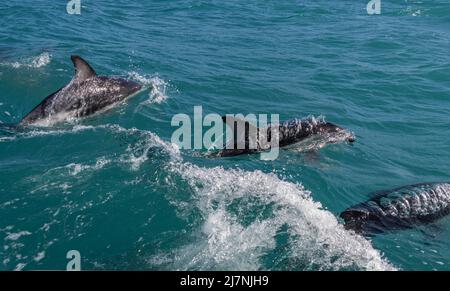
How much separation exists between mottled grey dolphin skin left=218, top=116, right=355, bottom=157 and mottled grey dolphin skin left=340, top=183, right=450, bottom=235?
340 centimetres

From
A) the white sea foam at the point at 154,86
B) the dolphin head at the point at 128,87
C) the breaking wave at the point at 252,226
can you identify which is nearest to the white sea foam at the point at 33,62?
the white sea foam at the point at 154,86

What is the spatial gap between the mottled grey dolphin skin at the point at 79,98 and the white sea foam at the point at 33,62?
4.53 m

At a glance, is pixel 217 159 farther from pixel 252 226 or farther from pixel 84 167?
pixel 252 226

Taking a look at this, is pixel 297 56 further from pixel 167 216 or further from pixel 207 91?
pixel 167 216

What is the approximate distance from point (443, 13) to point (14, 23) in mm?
24364

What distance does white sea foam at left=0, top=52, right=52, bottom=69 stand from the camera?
1980cm

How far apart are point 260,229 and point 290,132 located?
465 centimetres

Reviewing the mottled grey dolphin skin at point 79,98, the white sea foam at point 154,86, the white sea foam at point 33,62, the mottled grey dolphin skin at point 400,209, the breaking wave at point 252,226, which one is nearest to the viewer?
the breaking wave at point 252,226

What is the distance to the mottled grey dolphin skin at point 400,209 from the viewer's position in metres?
10.5

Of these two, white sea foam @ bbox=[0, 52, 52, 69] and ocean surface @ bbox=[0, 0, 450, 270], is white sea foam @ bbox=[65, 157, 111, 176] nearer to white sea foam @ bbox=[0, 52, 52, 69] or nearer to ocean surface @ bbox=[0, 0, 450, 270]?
ocean surface @ bbox=[0, 0, 450, 270]

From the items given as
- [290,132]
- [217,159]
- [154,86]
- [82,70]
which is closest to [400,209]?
[290,132]

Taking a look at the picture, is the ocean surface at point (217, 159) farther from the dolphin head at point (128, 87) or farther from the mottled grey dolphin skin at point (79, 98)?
the mottled grey dolphin skin at point (79, 98)

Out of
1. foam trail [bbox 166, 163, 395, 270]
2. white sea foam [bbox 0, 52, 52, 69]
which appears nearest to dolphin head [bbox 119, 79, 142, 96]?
white sea foam [bbox 0, 52, 52, 69]
